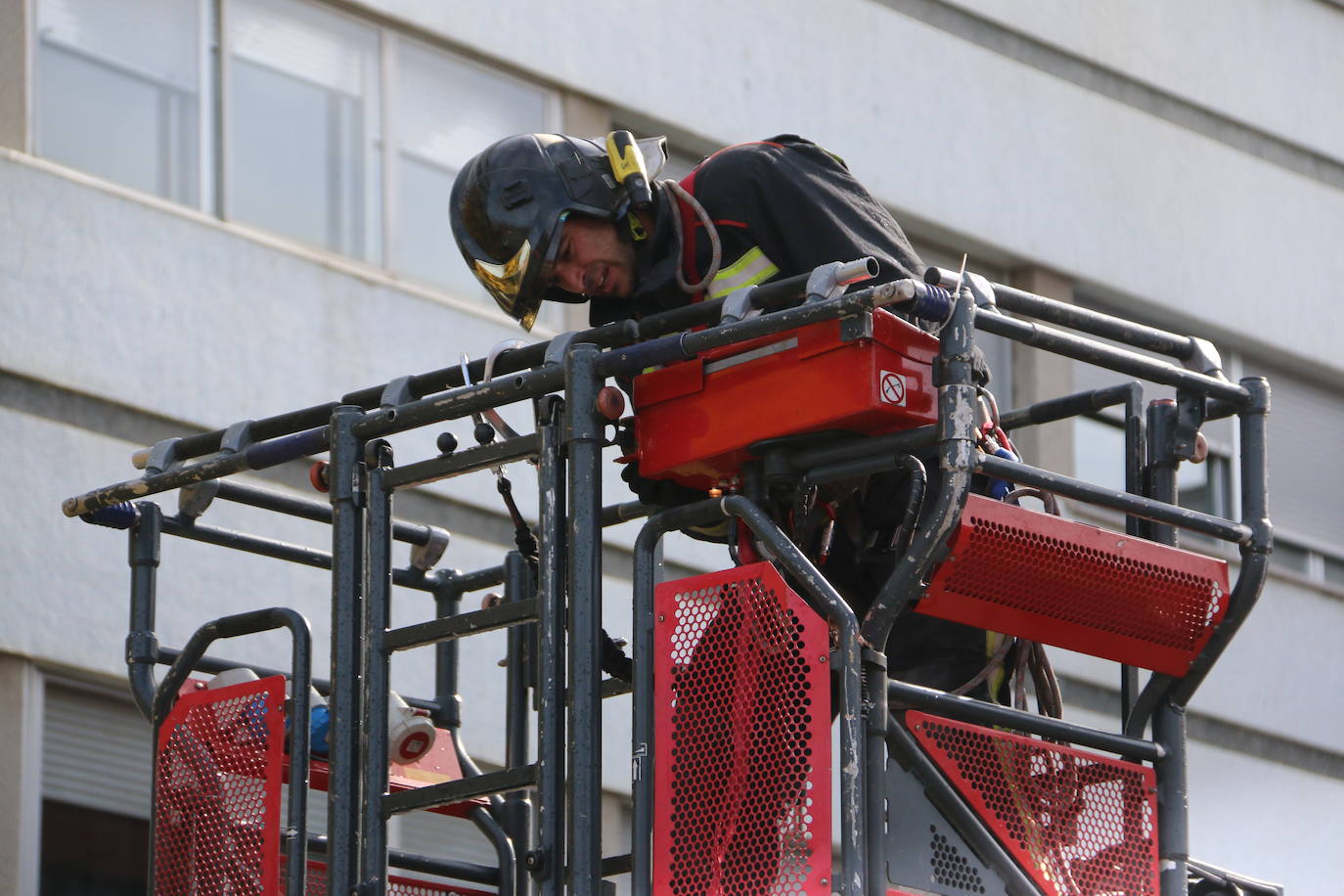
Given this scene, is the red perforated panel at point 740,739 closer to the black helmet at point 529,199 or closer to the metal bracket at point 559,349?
the metal bracket at point 559,349

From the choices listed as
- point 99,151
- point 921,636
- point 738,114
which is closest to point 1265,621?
point 738,114

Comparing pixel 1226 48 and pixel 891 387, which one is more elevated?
pixel 1226 48

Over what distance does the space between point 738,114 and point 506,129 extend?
4.62 feet

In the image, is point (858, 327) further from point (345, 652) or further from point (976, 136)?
point (976, 136)

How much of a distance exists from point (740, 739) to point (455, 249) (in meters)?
6.43

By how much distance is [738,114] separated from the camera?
42.1 feet

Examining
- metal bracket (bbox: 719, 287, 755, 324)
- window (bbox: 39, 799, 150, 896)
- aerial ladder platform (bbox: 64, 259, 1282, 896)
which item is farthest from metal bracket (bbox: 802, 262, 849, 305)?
window (bbox: 39, 799, 150, 896)

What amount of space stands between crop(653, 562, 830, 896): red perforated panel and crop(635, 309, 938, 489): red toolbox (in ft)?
1.18

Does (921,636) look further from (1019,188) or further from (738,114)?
(1019,188)

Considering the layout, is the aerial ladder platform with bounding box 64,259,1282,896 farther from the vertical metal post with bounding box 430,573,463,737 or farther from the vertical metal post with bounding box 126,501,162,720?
the vertical metal post with bounding box 430,573,463,737

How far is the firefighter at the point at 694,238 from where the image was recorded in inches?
238

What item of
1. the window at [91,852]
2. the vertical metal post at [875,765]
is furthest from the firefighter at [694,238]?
the window at [91,852]

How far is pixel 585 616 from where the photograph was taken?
18.5ft

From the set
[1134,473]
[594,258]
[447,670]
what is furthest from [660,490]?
[447,670]
